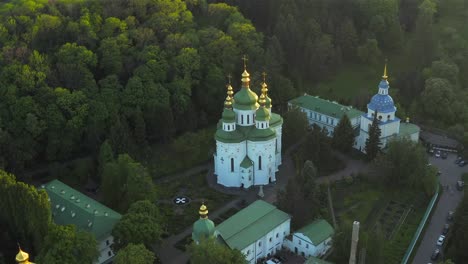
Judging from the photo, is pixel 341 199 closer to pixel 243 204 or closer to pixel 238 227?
pixel 243 204

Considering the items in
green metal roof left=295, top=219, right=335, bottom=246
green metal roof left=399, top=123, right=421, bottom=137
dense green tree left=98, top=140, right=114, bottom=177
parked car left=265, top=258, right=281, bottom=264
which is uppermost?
dense green tree left=98, top=140, right=114, bottom=177

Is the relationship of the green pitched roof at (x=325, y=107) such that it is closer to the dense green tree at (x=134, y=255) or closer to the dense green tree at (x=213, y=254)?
the dense green tree at (x=213, y=254)

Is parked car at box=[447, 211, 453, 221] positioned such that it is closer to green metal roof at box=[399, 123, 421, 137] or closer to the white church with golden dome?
green metal roof at box=[399, 123, 421, 137]

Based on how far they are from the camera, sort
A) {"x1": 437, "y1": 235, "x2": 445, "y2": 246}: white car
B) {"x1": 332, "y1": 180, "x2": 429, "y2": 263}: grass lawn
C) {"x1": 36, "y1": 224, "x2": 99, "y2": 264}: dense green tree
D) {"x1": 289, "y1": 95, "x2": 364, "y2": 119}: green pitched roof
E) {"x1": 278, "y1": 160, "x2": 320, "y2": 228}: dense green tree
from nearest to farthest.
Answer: {"x1": 36, "y1": 224, "x2": 99, "y2": 264}: dense green tree → {"x1": 278, "y1": 160, "x2": 320, "y2": 228}: dense green tree → {"x1": 437, "y1": 235, "x2": 445, "y2": 246}: white car → {"x1": 332, "y1": 180, "x2": 429, "y2": 263}: grass lawn → {"x1": 289, "y1": 95, "x2": 364, "y2": 119}: green pitched roof

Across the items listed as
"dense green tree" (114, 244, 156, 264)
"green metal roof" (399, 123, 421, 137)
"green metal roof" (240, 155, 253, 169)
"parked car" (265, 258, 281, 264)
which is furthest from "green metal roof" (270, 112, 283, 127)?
"dense green tree" (114, 244, 156, 264)

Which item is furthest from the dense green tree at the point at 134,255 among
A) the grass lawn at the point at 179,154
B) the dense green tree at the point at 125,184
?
the grass lawn at the point at 179,154

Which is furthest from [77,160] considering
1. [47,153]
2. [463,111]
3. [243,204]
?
[463,111]
